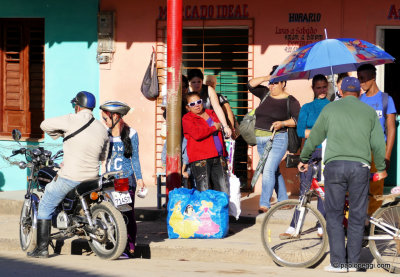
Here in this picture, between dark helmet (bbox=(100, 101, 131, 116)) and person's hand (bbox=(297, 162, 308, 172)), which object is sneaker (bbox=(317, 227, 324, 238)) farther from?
dark helmet (bbox=(100, 101, 131, 116))

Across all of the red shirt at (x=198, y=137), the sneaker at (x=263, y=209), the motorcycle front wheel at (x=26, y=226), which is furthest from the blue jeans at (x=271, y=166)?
the motorcycle front wheel at (x=26, y=226)

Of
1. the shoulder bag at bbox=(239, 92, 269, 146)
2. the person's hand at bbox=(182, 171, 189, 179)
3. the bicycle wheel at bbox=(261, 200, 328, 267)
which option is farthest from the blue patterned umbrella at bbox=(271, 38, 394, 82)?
the bicycle wheel at bbox=(261, 200, 328, 267)

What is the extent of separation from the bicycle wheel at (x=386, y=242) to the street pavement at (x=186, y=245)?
171mm

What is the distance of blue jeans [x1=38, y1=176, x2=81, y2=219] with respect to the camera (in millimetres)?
8500

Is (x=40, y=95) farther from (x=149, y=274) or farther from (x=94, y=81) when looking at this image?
(x=149, y=274)

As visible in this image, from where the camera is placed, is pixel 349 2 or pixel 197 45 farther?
pixel 197 45

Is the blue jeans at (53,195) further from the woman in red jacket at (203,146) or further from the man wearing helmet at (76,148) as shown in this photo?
the woman in red jacket at (203,146)

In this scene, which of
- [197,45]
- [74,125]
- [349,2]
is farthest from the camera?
[197,45]

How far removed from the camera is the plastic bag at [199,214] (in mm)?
9086

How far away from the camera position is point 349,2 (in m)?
12.2

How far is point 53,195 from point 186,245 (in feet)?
4.95

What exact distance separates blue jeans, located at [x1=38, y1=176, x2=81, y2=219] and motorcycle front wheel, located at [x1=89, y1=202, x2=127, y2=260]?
34 cm

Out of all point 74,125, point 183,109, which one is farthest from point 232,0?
point 74,125

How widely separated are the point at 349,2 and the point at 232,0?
176cm
